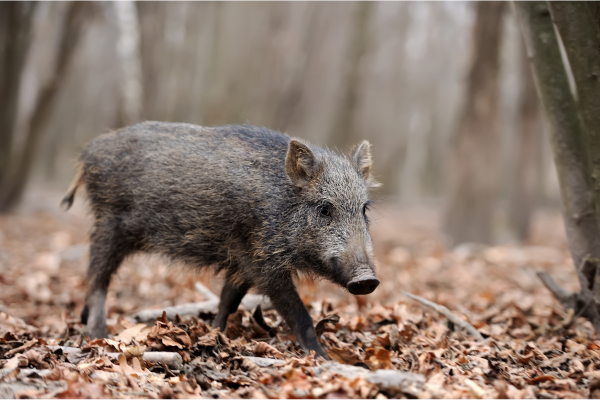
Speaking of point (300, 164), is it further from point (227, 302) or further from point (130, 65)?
point (130, 65)

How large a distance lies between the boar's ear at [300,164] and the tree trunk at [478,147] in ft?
26.1

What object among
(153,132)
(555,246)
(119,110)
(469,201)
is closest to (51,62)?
(119,110)

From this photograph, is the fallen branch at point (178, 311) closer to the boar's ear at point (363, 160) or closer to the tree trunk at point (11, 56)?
the boar's ear at point (363, 160)

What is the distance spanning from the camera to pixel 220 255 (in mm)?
4762

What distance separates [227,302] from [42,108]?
1000cm

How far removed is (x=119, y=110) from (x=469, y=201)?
29.1 feet

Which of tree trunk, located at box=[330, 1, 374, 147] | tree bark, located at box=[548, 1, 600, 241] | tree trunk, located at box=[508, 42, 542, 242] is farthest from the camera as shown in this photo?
tree trunk, located at box=[330, 1, 374, 147]

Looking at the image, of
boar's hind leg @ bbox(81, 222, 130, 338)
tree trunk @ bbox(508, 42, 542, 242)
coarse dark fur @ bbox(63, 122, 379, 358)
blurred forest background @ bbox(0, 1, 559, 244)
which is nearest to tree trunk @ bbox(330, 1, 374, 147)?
blurred forest background @ bbox(0, 1, 559, 244)

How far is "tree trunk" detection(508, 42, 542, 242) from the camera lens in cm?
1363

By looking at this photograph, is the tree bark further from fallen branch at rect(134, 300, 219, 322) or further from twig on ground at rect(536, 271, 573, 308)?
fallen branch at rect(134, 300, 219, 322)

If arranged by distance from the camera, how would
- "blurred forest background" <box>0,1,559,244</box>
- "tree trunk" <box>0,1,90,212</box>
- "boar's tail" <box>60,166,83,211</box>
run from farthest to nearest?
"tree trunk" <box>0,1,90,212</box> → "blurred forest background" <box>0,1,559,244</box> → "boar's tail" <box>60,166,83,211</box>

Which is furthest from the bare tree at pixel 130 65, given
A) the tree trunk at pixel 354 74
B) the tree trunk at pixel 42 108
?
the tree trunk at pixel 354 74

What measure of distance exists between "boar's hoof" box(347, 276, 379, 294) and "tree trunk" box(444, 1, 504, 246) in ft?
27.8

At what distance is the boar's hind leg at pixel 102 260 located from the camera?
513cm
